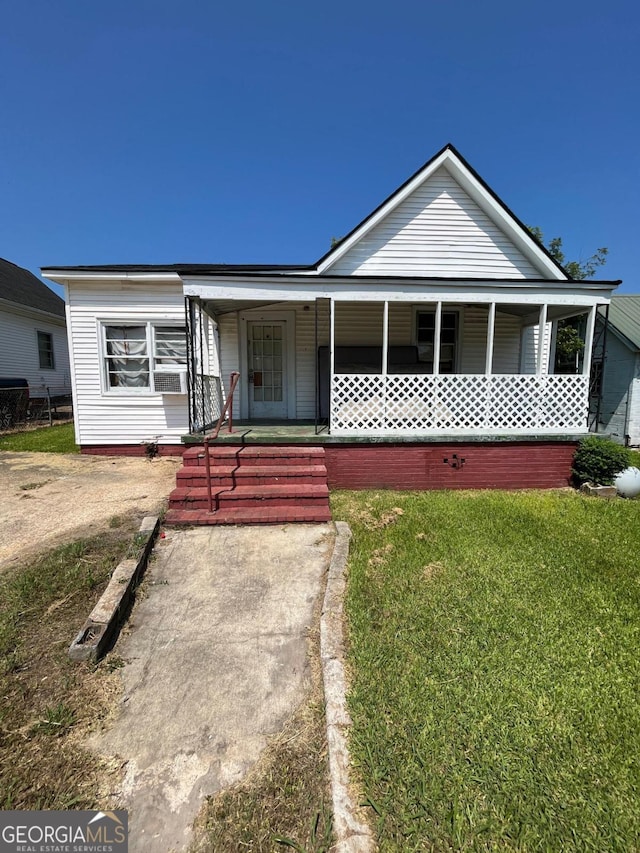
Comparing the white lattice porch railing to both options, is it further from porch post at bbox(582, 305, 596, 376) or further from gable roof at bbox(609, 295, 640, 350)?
gable roof at bbox(609, 295, 640, 350)

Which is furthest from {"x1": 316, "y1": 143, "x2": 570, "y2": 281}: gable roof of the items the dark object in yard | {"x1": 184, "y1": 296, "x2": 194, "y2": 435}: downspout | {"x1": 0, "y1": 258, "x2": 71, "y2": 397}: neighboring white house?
{"x1": 0, "y1": 258, "x2": 71, "y2": 397}: neighboring white house

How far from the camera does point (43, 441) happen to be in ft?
35.0

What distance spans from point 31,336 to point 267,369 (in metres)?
13.6

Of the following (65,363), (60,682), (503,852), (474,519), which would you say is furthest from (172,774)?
(65,363)

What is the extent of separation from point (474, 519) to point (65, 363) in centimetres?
2025

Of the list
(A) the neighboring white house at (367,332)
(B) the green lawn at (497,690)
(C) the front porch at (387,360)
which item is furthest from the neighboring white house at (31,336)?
(B) the green lawn at (497,690)

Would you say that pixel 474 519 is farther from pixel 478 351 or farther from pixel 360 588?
pixel 478 351

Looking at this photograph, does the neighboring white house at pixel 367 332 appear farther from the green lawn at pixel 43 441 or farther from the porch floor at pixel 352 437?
the green lawn at pixel 43 441

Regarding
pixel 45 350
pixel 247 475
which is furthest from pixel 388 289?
pixel 45 350

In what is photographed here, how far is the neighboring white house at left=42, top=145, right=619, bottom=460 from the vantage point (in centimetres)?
670

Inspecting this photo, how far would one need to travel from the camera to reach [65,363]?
1850 centimetres

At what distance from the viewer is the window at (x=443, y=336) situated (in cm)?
903

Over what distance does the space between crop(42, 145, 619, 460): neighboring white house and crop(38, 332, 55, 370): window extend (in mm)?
10936

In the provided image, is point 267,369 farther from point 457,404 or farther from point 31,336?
point 31,336
